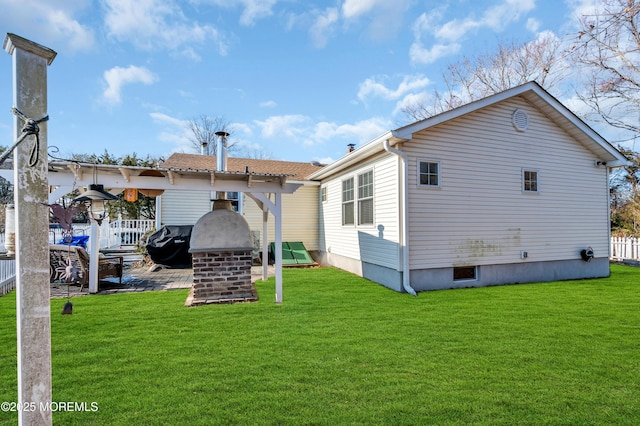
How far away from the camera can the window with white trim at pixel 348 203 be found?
378 inches

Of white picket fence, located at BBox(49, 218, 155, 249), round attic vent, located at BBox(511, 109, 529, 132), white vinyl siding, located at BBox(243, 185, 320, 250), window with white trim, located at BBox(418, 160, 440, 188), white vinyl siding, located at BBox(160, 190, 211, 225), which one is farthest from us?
white picket fence, located at BBox(49, 218, 155, 249)

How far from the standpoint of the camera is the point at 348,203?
9852 mm

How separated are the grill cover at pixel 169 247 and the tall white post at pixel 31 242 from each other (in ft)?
30.2

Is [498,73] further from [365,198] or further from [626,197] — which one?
[365,198]

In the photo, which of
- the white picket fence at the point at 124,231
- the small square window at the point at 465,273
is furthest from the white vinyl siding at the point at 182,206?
the small square window at the point at 465,273

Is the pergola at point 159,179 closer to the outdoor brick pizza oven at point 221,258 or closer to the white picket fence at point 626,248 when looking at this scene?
the outdoor brick pizza oven at point 221,258

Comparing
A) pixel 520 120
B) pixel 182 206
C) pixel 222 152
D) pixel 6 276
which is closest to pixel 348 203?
pixel 222 152

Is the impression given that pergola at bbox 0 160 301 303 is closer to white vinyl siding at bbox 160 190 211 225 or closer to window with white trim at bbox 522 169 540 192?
white vinyl siding at bbox 160 190 211 225

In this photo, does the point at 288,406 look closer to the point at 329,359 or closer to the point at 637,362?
the point at 329,359

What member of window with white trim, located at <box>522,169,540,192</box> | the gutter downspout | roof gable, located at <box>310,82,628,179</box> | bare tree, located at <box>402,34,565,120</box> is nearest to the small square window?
the gutter downspout

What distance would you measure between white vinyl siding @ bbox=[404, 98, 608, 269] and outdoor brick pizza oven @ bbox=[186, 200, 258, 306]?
11.8 feet

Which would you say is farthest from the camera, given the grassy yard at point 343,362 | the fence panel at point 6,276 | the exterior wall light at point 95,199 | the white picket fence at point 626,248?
the white picket fence at point 626,248

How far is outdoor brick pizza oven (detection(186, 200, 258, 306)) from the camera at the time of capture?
20.3 ft

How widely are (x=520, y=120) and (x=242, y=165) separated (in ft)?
34.3
